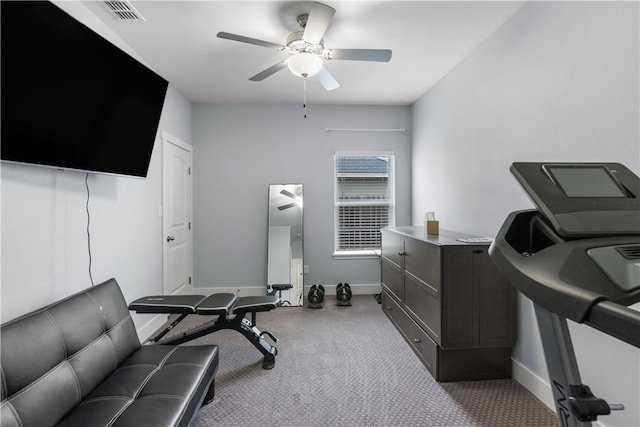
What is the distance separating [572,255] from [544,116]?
1663mm

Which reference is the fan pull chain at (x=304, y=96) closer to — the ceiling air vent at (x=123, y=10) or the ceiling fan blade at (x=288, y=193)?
the ceiling fan blade at (x=288, y=193)

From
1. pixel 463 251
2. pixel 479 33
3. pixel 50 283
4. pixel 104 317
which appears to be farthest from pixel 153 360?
pixel 479 33

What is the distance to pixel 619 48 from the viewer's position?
1412 mm

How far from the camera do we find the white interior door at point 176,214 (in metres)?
3.18

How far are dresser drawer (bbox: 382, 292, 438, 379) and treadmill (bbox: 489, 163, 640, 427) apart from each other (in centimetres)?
156

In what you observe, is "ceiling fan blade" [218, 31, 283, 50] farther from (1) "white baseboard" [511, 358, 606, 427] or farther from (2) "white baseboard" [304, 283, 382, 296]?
(2) "white baseboard" [304, 283, 382, 296]

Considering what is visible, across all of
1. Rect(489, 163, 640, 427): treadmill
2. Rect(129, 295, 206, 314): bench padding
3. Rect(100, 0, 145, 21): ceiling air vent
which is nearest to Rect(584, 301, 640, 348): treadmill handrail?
Rect(489, 163, 640, 427): treadmill

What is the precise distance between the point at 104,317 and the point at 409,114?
13.4ft

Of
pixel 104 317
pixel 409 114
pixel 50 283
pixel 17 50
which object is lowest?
pixel 104 317

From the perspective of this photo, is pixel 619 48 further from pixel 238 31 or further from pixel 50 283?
pixel 50 283

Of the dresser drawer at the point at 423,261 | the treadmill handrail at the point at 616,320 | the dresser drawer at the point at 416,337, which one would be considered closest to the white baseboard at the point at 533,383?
the dresser drawer at the point at 416,337

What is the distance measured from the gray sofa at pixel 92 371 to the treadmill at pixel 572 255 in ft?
4.69

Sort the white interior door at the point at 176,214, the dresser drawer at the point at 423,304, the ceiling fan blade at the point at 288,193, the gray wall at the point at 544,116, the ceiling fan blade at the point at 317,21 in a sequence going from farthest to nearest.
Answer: the ceiling fan blade at the point at 288,193 → the white interior door at the point at 176,214 → the dresser drawer at the point at 423,304 → the ceiling fan blade at the point at 317,21 → the gray wall at the point at 544,116

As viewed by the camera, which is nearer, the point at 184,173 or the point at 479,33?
the point at 479,33
